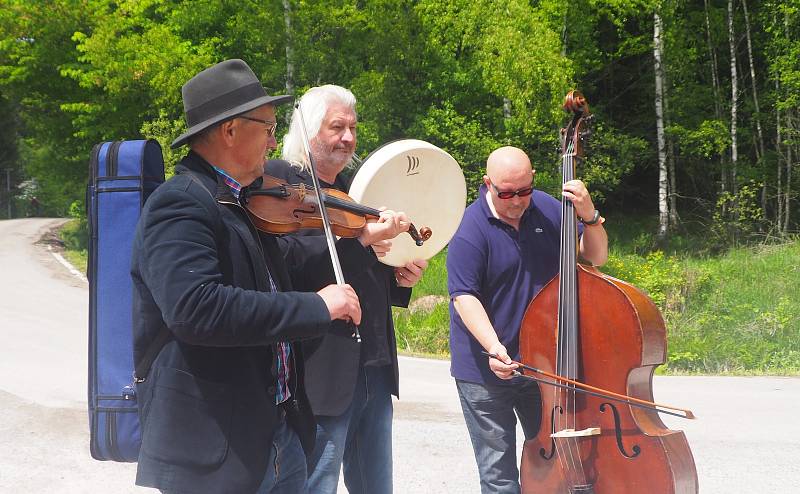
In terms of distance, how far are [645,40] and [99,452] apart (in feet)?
67.0

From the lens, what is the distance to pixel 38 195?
46250 mm

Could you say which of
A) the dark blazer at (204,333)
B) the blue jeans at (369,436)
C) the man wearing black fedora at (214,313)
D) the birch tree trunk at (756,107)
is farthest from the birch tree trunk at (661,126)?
the dark blazer at (204,333)

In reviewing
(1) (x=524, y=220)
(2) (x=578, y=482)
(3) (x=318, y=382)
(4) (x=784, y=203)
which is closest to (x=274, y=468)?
(3) (x=318, y=382)

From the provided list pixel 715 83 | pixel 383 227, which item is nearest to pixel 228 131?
pixel 383 227

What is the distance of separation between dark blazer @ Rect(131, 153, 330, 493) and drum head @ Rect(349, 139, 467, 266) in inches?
34.1

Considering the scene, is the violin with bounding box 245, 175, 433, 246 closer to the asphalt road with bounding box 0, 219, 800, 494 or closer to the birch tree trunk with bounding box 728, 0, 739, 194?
the asphalt road with bounding box 0, 219, 800, 494

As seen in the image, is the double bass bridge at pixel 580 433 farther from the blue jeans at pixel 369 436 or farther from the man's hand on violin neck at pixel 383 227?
the man's hand on violin neck at pixel 383 227

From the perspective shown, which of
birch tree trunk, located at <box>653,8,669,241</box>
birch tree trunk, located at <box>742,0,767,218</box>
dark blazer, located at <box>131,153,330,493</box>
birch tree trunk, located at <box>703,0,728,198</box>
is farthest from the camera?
birch tree trunk, located at <box>703,0,728,198</box>

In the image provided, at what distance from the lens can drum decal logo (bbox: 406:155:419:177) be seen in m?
3.00

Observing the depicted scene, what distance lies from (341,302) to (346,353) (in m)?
0.80

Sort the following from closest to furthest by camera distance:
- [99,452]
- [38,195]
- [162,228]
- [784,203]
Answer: [162,228], [99,452], [784,203], [38,195]

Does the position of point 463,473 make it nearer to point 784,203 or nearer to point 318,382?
point 318,382

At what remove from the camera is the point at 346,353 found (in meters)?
2.81

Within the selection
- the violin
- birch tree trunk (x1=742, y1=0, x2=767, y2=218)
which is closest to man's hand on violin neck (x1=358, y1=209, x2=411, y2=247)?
the violin
